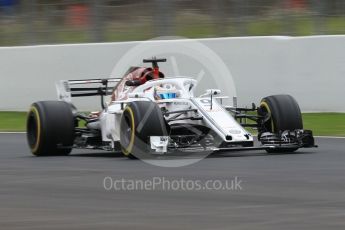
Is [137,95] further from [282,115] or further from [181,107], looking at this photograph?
[282,115]

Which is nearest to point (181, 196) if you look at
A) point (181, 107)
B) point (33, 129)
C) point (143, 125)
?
point (143, 125)

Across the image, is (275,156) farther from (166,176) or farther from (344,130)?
(344,130)

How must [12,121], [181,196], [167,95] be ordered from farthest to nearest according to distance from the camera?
[12,121]
[167,95]
[181,196]

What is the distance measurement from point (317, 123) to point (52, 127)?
601cm

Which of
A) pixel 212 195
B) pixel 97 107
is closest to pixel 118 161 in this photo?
pixel 212 195

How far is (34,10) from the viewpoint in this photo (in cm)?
2038

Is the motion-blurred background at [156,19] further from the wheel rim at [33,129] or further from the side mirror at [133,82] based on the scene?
the wheel rim at [33,129]

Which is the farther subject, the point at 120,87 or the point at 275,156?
the point at 120,87

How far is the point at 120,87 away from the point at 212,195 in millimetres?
4729

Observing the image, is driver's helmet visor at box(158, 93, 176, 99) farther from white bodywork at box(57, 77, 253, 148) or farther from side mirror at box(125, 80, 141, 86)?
side mirror at box(125, 80, 141, 86)

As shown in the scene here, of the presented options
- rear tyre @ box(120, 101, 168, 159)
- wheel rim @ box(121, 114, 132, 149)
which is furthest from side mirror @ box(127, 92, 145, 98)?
rear tyre @ box(120, 101, 168, 159)

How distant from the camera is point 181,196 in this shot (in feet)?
28.6

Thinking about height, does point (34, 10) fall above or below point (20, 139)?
above

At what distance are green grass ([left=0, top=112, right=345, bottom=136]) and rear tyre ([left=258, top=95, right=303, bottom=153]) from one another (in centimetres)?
331
